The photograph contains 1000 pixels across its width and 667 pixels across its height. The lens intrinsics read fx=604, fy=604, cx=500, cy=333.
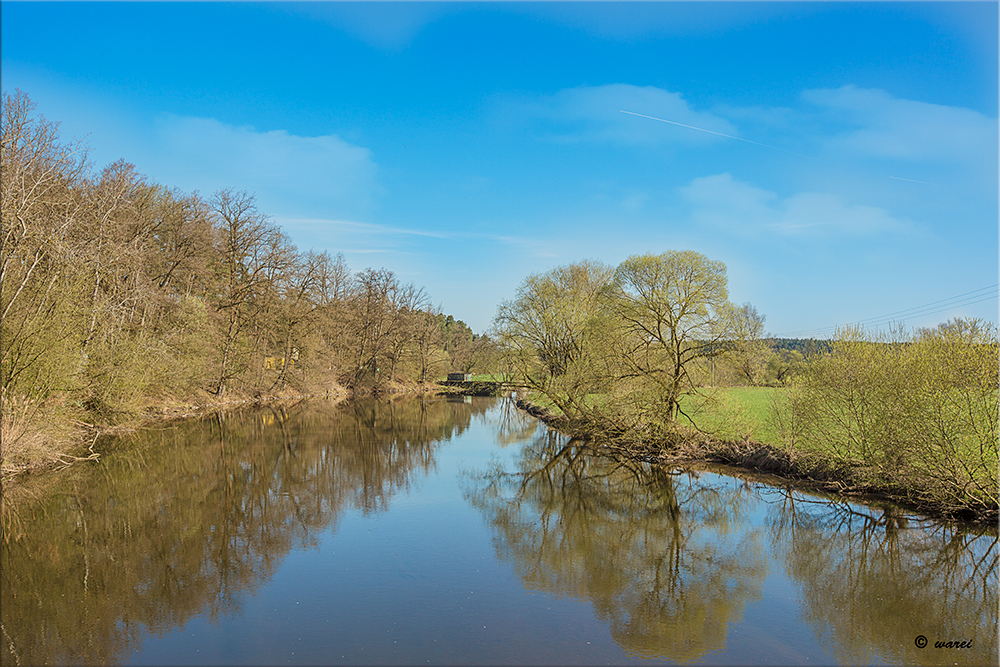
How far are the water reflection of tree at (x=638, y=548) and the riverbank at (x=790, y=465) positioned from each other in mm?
1842

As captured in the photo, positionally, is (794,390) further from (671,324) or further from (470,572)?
(470,572)

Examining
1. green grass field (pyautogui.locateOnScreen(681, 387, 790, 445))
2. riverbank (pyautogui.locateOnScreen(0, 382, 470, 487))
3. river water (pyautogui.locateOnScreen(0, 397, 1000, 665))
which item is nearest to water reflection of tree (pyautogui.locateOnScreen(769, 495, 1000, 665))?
river water (pyautogui.locateOnScreen(0, 397, 1000, 665))

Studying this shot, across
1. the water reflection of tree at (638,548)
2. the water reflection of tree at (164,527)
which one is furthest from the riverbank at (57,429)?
the water reflection of tree at (638,548)

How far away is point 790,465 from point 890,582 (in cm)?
724

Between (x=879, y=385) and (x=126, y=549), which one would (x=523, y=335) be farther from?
(x=126, y=549)

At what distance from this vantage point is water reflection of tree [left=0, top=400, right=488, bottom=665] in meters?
7.06

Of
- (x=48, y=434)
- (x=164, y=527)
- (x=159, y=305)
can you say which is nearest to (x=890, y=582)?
(x=164, y=527)

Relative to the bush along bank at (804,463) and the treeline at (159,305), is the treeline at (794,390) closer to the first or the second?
the bush along bank at (804,463)

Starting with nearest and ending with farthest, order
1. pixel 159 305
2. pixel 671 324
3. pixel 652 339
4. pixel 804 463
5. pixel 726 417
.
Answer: pixel 804 463 → pixel 726 417 → pixel 671 324 → pixel 652 339 → pixel 159 305

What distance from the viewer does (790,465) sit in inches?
619

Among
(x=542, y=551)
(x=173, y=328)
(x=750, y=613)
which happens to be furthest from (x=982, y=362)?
(x=173, y=328)

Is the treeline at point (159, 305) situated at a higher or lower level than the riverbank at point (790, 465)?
higher

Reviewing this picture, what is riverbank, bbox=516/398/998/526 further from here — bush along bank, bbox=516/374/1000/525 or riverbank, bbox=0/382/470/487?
riverbank, bbox=0/382/470/487

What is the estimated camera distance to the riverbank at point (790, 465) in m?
11.9
